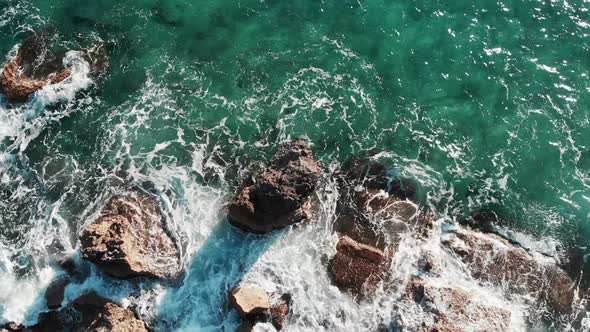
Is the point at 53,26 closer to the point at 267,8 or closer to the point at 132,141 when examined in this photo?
the point at 132,141

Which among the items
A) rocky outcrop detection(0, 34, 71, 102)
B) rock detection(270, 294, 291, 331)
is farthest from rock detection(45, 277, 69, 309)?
rocky outcrop detection(0, 34, 71, 102)

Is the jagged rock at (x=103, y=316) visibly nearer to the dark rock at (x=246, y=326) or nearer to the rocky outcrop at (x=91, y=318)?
the rocky outcrop at (x=91, y=318)

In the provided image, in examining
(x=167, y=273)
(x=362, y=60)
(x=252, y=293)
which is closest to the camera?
(x=252, y=293)

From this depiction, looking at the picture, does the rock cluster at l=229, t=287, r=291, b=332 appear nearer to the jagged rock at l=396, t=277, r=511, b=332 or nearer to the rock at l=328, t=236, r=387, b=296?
the rock at l=328, t=236, r=387, b=296

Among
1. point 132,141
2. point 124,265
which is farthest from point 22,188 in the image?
point 124,265

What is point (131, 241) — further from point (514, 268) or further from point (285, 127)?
point (514, 268)
